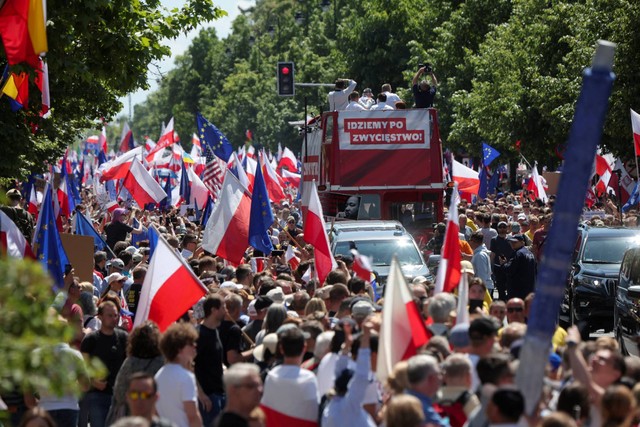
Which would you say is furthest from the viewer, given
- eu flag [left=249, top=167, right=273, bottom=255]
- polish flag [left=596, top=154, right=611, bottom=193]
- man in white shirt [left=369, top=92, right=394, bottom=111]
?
polish flag [left=596, top=154, right=611, bottom=193]

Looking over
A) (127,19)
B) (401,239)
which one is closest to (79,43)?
(127,19)

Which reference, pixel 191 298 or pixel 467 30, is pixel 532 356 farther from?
pixel 467 30

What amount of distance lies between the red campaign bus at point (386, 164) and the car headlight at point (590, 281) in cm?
487

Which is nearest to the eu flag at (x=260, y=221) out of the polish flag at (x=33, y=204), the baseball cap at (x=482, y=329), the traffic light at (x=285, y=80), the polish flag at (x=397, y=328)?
the polish flag at (x=397, y=328)

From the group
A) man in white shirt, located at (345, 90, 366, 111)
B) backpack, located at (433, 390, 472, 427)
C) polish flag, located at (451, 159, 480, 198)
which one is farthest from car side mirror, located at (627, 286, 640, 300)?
polish flag, located at (451, 159, 480, 198)

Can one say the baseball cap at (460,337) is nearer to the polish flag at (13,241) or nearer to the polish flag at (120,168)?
the polish flag at (13,241)

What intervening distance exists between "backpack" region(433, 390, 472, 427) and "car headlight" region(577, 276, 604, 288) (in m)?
11.3

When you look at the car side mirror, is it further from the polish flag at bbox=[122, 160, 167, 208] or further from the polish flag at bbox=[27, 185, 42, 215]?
the polish flag at bbox=[27, 185, 42, 215]

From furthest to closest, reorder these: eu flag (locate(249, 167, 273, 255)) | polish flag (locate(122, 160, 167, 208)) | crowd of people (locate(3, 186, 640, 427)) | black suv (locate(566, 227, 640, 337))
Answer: polish flag (locate(122, 160, 167, 208))
black suv (locate(566, 227, 640, 337))
eu flag (locate(249, 167, 273, 255))
crowd of people (locate(3, 186, 640, 427))

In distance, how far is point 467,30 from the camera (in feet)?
174

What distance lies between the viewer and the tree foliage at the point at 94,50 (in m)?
15.7

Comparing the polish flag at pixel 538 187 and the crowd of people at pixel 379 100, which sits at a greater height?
the crowd of people at pixel 379 100

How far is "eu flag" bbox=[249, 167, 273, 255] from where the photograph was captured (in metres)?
17.0

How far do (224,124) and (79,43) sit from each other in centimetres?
8838
